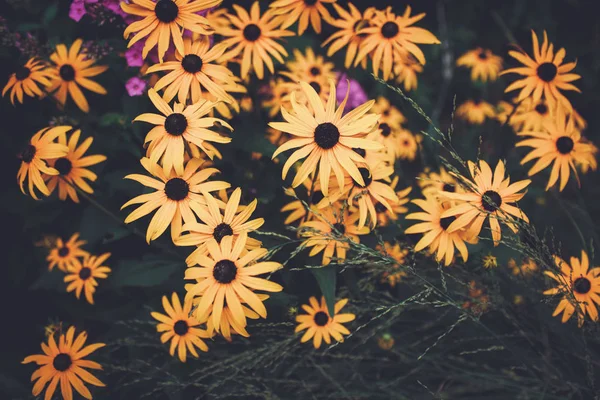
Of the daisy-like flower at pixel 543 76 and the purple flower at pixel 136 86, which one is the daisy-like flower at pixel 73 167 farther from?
the daisy-like flower at pixel 543 76

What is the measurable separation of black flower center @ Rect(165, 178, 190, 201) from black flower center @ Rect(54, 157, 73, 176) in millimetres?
450

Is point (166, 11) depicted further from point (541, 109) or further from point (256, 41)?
point (541, 109)

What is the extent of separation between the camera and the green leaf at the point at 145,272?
165 cm

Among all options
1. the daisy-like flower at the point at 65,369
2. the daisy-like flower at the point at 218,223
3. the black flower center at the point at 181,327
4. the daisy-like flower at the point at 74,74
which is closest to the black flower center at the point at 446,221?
the daisy-like flower at the point at 218,223

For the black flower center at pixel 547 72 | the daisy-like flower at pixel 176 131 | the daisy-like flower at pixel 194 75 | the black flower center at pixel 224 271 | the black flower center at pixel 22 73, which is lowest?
the black flower center at pixel 224 271

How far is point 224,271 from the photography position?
1.24m

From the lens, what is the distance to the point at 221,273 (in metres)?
1.24

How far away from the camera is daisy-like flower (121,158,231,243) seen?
1327 millimetres

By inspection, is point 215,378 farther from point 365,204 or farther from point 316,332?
point 365,204

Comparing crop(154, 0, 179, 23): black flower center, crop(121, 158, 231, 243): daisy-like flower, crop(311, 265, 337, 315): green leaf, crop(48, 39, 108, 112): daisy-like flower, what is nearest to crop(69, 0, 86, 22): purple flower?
crop(48, 39, 108, 112): daisy-like flower

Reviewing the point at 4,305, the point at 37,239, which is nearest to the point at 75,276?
the point at 37,239

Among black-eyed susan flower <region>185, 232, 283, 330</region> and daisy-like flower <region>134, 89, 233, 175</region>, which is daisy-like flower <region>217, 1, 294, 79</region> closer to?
daisy-like flower <region>134, 89, 233, 175</region>

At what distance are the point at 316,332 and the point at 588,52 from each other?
2.94 m

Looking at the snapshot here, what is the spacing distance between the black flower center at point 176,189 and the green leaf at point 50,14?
1.13 metres
